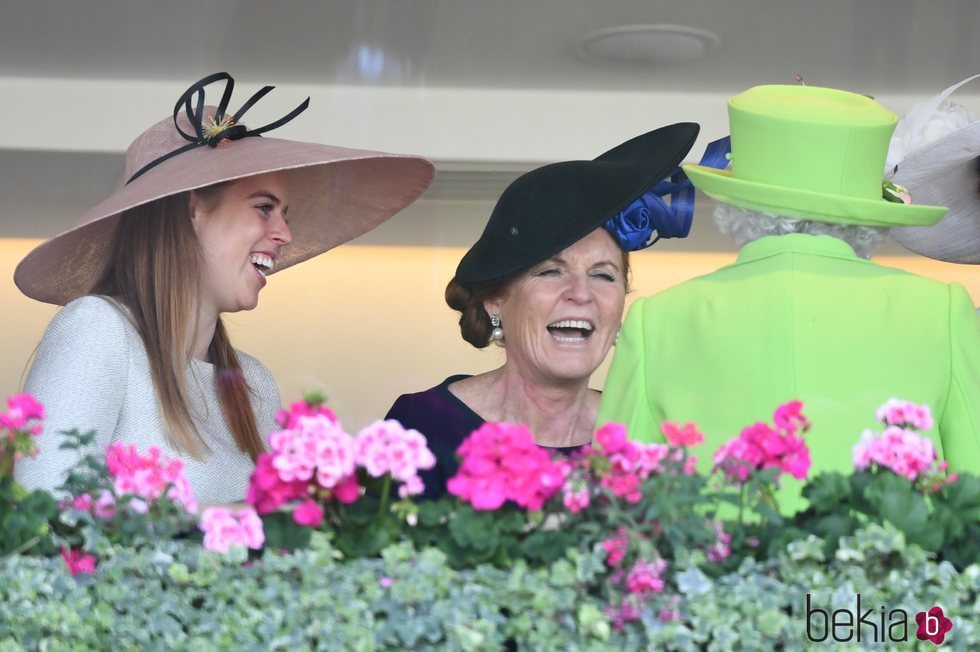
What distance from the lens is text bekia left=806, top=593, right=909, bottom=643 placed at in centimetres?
122

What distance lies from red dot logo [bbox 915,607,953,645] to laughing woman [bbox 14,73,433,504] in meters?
1.12

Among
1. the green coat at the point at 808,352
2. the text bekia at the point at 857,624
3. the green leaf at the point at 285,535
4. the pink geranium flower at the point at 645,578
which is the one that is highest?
the green coat at the point at 808,352

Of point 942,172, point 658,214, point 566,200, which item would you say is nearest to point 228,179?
point 566,200

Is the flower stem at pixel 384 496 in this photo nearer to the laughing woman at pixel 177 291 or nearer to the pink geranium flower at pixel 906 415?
the pink geranium flower at pixel 906 415

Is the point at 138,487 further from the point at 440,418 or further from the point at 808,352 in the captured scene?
the point at 440,418

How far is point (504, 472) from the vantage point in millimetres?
1221

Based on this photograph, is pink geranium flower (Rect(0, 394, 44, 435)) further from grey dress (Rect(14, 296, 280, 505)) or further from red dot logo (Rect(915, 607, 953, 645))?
red dot logo (Rect(915, 607, 953, 645))

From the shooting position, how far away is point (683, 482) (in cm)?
124

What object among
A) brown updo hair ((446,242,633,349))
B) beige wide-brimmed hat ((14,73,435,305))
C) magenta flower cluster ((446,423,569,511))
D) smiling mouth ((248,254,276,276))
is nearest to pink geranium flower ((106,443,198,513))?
magenta flower cluster ((446,423,569,511))

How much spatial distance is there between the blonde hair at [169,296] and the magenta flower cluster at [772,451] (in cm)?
102

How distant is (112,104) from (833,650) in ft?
12.3

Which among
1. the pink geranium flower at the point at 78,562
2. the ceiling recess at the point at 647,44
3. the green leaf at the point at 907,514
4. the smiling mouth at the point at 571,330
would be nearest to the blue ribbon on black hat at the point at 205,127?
the smiling mouth at the point at 571,330

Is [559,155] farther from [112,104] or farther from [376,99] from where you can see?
[112,104]

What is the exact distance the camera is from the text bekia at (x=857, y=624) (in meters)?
1.22
